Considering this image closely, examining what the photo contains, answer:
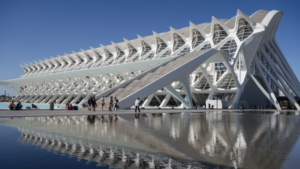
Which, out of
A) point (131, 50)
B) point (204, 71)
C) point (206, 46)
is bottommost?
point (204, 71)

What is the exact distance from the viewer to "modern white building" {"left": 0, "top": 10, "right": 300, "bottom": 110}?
2067cm

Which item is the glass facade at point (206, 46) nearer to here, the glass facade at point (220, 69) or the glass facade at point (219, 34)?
the glass facade at point (219, 34)

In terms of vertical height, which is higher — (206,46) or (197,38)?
(197,38)

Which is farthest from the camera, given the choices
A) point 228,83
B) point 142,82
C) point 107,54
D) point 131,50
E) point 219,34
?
point 107,54

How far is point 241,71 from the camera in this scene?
104 feet

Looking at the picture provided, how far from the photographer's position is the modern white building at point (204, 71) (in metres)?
20.7

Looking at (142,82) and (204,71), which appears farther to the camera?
(204,71)

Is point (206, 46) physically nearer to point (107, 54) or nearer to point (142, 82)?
point (142, 82)

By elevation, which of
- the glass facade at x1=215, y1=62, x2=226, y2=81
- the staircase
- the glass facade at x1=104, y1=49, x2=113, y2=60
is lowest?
the staircase

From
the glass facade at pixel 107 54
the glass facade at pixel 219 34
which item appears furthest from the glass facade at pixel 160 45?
the glass facade at pixel 107 54

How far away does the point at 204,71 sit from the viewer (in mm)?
28484

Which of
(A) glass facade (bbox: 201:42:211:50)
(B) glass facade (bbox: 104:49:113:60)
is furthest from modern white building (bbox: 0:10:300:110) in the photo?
(B) glass facade (bbox: 104:49:113:60)

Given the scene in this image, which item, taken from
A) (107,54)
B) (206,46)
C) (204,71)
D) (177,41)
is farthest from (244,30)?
(107,54)

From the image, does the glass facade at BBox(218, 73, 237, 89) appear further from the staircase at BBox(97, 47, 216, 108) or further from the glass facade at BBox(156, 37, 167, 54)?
the glass facade at BBox(156, 37, 167, 54)
